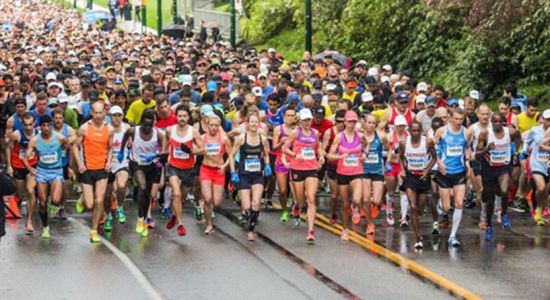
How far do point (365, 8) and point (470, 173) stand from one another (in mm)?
16476

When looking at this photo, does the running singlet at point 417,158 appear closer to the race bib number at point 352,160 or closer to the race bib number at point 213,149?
the race bib number at point 352,160

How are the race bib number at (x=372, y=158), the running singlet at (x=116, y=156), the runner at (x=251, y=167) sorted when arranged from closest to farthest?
the runner at (x=251, y=167) < the running singlet at (x=116, y=156) < the race bib number at (x=372, y=158)

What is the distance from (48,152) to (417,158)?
4.87 metres

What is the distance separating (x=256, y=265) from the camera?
1683cm

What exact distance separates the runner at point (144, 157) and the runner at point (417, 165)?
3258 mm

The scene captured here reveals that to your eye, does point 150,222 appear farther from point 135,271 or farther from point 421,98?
point 421,98

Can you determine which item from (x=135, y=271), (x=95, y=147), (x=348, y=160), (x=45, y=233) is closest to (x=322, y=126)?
(x=348, y=160)

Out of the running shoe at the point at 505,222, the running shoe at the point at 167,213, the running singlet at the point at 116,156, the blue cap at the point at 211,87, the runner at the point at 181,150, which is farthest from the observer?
the blue cap at the point at 211,87

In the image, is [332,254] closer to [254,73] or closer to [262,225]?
[262,225]

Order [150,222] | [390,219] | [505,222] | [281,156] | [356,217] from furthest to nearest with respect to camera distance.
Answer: [356,217]
[390,219]
[281,156]
[505,222]
[150,222]

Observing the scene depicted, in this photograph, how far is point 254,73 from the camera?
30.3m

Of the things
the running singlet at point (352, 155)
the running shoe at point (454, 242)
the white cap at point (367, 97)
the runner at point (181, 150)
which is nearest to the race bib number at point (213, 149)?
the runner at point (181, 150)

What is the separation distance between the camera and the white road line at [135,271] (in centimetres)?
1496

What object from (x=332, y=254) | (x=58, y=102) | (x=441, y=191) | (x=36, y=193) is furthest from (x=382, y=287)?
(x=58, y=102)
